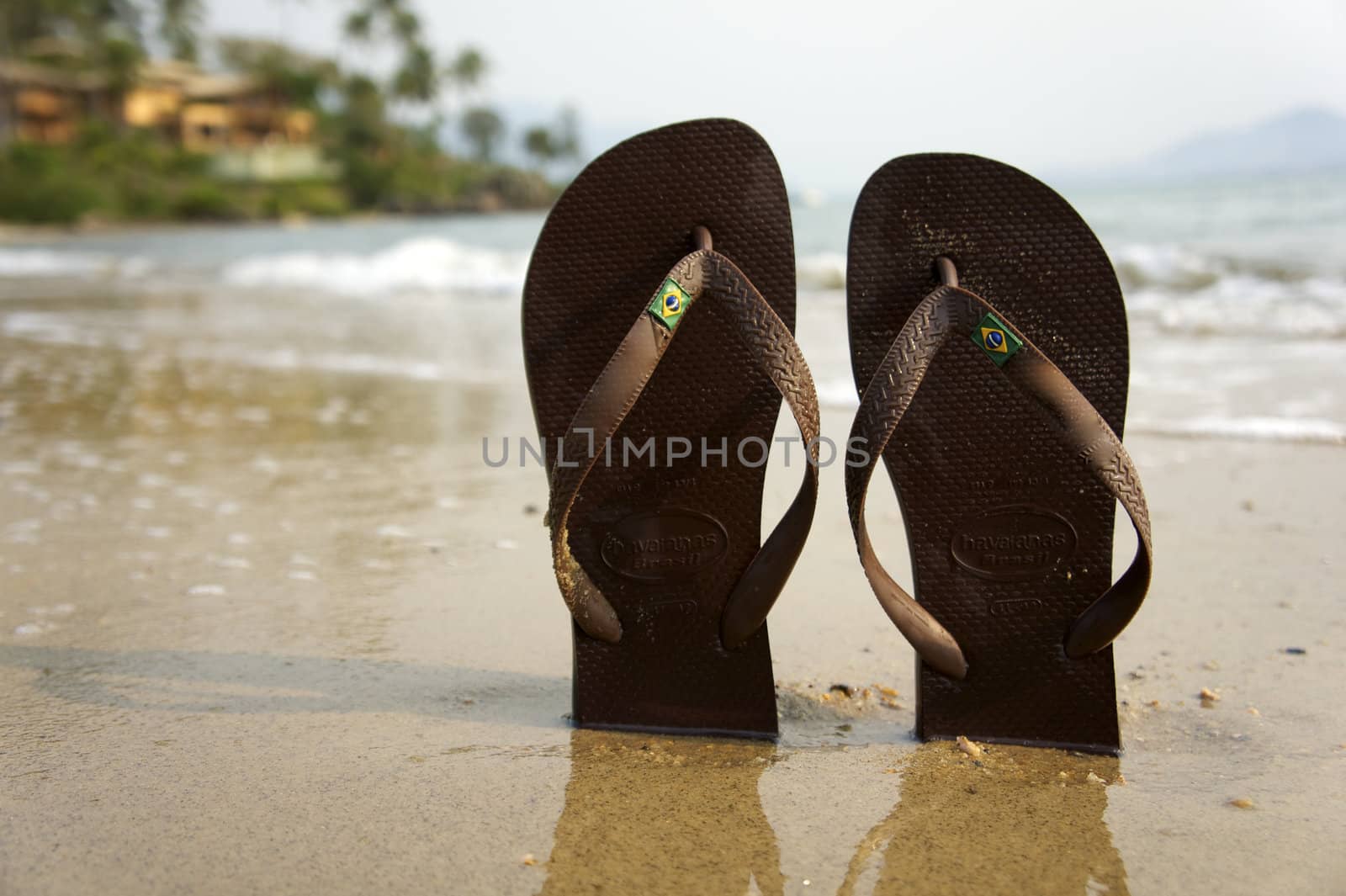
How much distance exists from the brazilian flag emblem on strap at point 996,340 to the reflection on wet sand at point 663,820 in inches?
24.0

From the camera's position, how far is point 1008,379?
1435 millimetres

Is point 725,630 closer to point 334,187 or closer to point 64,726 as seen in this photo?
point 64,726

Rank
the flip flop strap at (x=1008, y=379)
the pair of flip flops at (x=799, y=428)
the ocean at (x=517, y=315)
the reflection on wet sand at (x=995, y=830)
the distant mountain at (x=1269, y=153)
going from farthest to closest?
the distant mountain at (x=1269, y=153), the ocean at (x=517, y=315), the pair of flip flops at (x=799, y=428), the flip flop strap at (x=1008, y=379), the reflection on wet sand at (x=995, y=830)

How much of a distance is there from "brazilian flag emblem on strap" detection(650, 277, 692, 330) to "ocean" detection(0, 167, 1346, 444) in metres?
2.72

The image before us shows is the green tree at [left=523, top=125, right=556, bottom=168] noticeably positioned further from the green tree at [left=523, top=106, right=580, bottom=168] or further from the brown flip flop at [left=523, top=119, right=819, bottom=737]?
the brown flip flop at [left=523, top=119, right=819, bottom=737]

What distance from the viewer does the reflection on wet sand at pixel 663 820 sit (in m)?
1.18

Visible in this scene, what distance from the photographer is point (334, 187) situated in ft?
155

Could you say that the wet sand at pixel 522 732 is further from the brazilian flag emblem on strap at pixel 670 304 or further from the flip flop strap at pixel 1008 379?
the brazilian flag emblem on strap at pixel 670 304

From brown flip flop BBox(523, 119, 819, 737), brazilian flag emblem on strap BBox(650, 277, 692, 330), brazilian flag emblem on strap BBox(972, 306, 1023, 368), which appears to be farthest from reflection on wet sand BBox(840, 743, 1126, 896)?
brazilian flag emblem on strap BBox(650, 277, 692, 330)

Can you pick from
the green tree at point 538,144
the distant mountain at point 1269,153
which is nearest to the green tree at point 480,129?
the green tree at point 538,144

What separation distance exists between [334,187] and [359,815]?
49.5 metres

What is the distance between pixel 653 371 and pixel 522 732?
0.56 m

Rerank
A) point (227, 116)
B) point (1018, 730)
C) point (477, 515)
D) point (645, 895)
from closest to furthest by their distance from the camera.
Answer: point (645, 895)
point (1018, 730)
point (477, 515)
point (227, 116)

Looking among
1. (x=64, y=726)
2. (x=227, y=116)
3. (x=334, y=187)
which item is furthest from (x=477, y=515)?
(x=227, y=116)
